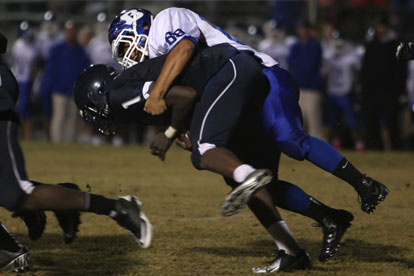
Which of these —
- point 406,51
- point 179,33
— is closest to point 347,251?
point 406,51

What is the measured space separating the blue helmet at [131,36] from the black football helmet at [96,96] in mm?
124

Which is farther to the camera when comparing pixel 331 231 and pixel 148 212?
pixel 148 212

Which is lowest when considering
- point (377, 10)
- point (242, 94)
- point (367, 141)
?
point (367, 141)

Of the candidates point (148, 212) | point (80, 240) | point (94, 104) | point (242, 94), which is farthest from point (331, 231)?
point (148, 212)

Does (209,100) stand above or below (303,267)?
above

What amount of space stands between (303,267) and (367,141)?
9396 millimetres

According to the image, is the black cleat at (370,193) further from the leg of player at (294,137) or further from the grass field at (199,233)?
the grass field at (199,233)

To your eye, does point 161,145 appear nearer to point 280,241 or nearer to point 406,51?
point 280,241

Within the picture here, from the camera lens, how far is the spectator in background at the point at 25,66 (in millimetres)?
14977

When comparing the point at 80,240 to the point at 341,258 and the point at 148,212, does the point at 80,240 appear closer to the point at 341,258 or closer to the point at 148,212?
the point at 148,212

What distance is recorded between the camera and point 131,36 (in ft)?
15.4

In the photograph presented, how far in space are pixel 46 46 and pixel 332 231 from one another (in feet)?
38.9

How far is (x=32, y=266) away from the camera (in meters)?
4.73

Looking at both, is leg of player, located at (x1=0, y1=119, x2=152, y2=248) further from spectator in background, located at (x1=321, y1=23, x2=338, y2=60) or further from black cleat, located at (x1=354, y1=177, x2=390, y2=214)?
spectator in background, located at (x1=321, y1=23, x2=338, y2=60)
